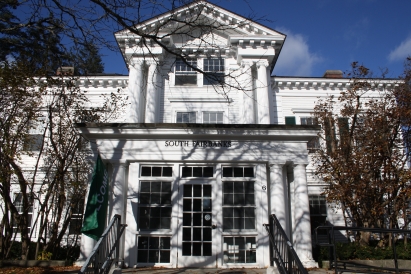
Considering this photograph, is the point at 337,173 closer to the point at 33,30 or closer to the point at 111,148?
the point at 111,148

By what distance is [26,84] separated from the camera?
421 inches

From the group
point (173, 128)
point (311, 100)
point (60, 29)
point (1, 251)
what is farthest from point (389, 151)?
point (1, 251)

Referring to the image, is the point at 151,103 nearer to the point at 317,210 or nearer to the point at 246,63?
the point at 246,63

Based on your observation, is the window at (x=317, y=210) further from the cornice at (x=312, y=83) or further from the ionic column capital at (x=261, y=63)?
the ionic column capital at (x=261, y=63)

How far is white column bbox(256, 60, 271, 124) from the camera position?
56.0ft

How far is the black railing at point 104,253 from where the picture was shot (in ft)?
20.8

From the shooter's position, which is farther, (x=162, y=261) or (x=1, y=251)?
(x=1, y=251)

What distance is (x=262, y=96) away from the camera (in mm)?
17656

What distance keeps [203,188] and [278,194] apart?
197cm

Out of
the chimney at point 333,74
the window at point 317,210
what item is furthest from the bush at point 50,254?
the chimney at point 333,74

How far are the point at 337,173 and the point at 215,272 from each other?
762cm

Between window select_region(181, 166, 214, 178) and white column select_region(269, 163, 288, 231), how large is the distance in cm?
162

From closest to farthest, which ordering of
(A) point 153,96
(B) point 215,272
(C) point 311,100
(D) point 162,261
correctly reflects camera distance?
(B) point 215,272, (D) point 162,261, (A) point 153,96, (C) point 311,100

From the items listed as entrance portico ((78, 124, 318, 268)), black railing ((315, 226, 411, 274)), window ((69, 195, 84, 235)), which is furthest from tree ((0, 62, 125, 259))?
black railing ((315, 226, 411, 274))
